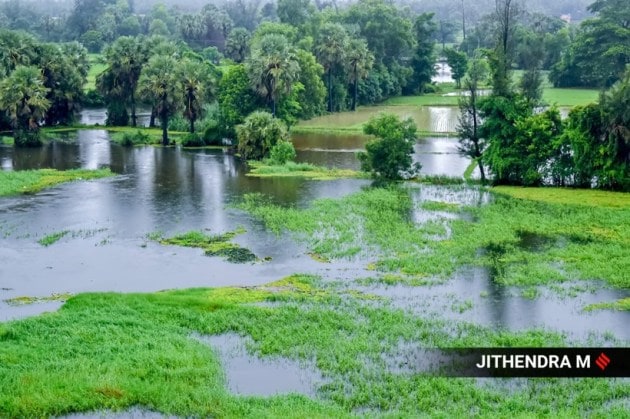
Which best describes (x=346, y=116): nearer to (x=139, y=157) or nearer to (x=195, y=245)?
(x=139, y=157)

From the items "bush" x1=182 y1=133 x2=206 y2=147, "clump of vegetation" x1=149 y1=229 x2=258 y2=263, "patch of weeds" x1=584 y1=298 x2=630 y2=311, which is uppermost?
"bush" x1=182 y1=133 x2=206 y2=147

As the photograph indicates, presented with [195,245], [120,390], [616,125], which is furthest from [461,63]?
[120,390]

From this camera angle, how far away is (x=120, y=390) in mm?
23609

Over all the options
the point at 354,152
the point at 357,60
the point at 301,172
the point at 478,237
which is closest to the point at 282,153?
the point at 301,172

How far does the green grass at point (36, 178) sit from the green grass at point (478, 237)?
14.3 m

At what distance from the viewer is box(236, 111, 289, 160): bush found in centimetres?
6391

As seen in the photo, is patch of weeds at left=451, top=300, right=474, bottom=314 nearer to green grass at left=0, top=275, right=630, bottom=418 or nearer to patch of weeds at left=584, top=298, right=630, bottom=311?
green grass at left=0, top=275, right=630, bottom=418

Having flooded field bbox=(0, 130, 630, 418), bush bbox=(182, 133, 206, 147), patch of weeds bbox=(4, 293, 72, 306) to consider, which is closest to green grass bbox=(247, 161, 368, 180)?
flooded field bbox=(0, 130, 630, 418)

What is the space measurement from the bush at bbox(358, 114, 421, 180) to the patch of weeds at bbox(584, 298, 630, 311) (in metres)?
24.9

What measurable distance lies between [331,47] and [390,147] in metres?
37.9

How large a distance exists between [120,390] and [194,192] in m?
29.7

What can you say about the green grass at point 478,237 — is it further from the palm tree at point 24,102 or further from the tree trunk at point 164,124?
the palm tree at point 24,102

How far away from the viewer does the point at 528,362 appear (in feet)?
83.8

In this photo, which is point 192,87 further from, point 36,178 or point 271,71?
point 36,178
